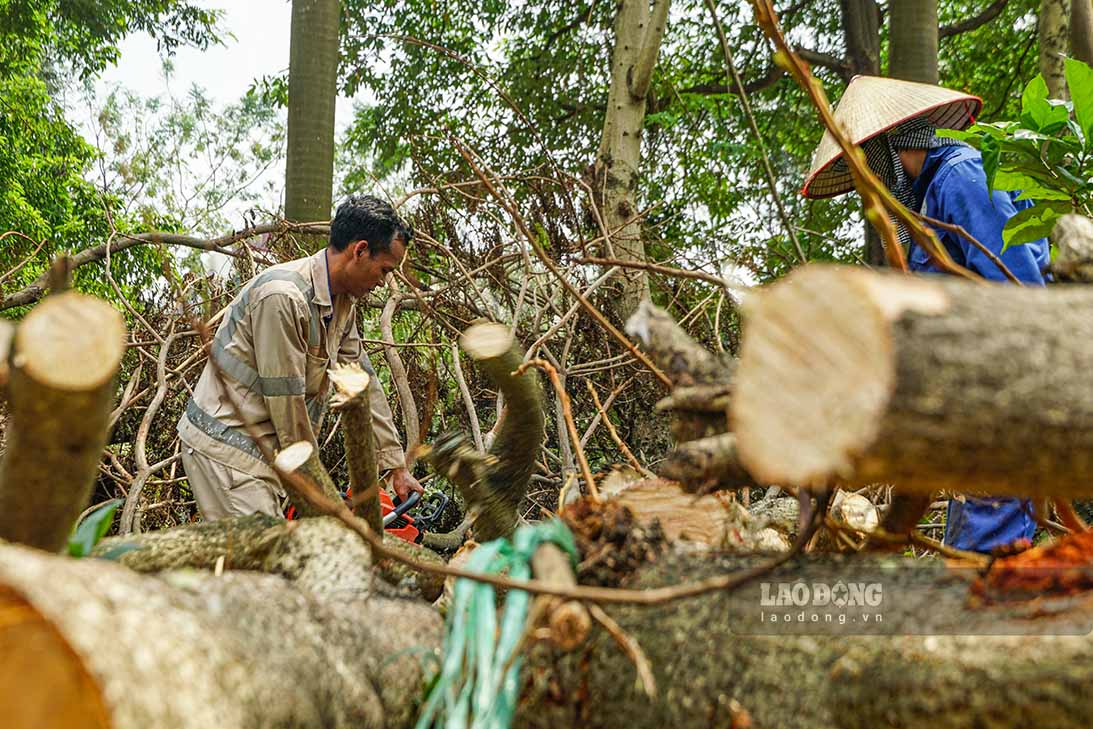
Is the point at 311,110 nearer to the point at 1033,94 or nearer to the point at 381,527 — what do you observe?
the point at 381,527

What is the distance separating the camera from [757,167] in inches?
366

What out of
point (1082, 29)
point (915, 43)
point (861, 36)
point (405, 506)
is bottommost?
point (405, 506)

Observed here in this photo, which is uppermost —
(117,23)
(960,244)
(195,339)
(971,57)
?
(117,23)

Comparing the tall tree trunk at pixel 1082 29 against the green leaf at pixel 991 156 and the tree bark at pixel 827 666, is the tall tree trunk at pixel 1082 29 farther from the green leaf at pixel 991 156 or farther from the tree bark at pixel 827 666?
the tree bark at pixel 827 666

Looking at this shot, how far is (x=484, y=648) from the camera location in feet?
3.99

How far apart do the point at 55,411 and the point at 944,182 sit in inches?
98.9

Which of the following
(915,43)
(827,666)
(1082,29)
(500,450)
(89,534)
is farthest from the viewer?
(915,43)

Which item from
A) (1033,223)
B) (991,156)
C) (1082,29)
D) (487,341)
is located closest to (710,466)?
(487,341)

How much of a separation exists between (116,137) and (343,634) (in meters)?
23.8

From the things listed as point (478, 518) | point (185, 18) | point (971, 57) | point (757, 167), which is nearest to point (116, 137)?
point (185, 18)

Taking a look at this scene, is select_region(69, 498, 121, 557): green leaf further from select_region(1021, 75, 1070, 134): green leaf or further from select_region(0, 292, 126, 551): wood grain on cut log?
select_region(1021, 75, 1070, 134): green leaf

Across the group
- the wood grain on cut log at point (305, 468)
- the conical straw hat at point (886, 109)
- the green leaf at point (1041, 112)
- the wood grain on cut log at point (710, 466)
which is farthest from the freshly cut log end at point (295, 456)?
the green leaf at point (1041, 112)

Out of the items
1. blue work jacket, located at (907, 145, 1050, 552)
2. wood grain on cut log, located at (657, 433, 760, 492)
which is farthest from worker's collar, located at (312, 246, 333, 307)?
wood grain on cut log, located at (657, 433, 760, 492)

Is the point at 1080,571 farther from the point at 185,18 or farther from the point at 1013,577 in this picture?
the point at 185,18
